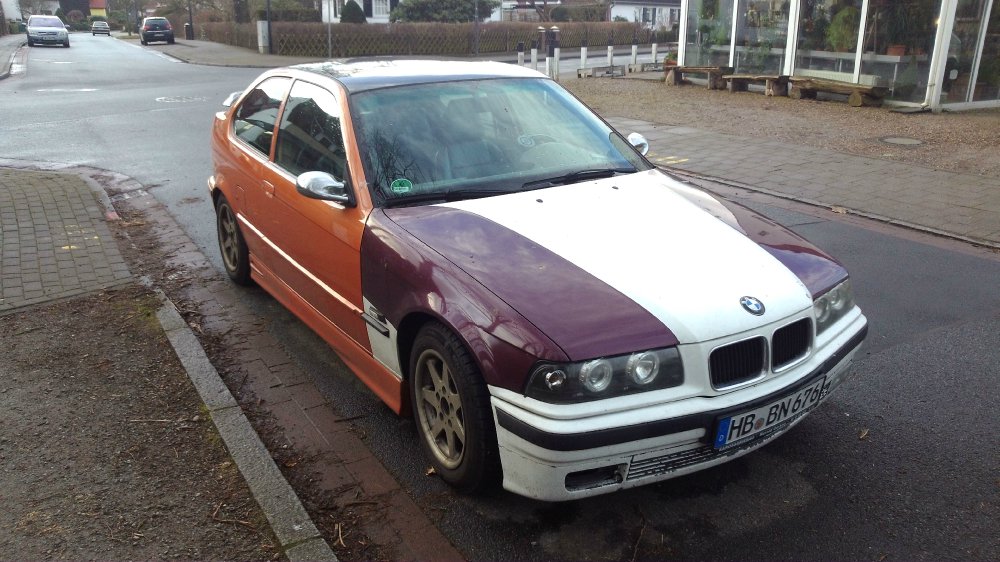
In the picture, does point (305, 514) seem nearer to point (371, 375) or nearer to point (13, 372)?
point (371, 375)

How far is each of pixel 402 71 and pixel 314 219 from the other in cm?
103

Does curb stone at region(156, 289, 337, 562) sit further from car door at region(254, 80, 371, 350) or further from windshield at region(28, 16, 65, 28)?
windshield at region(28, 16, 65, 28)

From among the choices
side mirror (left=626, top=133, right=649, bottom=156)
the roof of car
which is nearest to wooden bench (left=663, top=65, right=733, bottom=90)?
side mirror (left=626, top=133, right=649, bottom=156)

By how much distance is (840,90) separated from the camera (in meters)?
16.3

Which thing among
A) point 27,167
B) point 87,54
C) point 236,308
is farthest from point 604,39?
point 236,308

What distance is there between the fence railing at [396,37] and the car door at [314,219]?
3128 centimetres

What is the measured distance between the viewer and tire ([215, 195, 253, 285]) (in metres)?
5.79

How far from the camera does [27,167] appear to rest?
10.9 metres

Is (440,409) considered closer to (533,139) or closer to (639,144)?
(533,139)

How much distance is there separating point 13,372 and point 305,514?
95.7 inches

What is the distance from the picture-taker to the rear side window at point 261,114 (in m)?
5.09

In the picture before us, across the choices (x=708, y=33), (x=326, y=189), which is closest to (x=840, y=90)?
(x=708, y=33)

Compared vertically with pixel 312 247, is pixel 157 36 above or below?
above

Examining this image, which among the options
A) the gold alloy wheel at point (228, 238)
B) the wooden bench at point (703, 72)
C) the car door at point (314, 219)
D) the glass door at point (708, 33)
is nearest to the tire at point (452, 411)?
the car door at point (314, 219)
